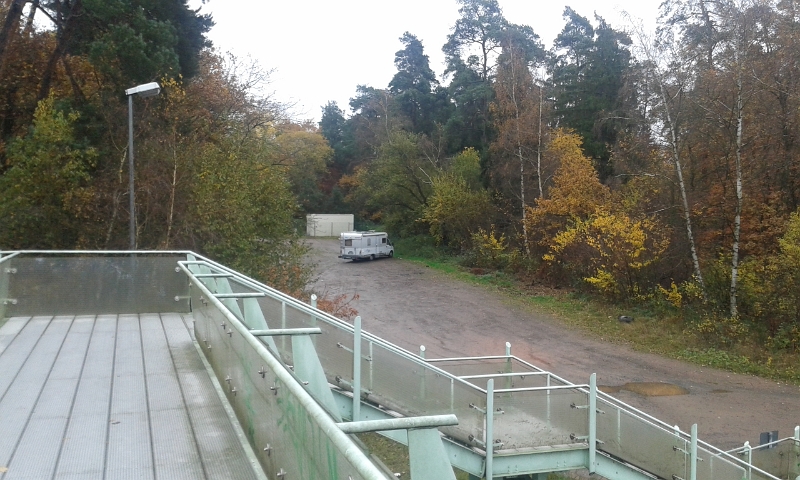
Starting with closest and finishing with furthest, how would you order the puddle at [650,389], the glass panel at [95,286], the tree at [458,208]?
1. the glass panel at [95,286]
2. the puddle at [650,389]
3. the tree at [458,208]

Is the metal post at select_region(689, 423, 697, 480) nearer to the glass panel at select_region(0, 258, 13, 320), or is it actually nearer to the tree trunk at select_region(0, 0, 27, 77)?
the glass panel at select_region(0, 258, 13, 320)

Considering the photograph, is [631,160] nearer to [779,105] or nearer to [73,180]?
[779,105]

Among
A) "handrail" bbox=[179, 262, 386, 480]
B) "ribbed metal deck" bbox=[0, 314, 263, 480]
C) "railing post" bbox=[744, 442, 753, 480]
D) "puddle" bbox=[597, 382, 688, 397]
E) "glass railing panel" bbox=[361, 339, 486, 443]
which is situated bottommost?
"puddle" bbox=[597, 382, 688, 397]

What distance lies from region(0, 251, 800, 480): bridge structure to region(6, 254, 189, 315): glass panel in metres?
0.02

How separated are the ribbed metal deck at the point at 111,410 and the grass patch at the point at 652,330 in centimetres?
1666

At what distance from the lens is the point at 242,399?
14.0 ft

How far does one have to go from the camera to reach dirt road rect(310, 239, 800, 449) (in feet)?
48.2

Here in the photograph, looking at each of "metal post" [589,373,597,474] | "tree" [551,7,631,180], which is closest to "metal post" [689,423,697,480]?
"metal post" [589,373,597,474]

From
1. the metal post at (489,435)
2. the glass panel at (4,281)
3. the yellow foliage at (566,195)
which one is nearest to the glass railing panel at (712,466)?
the metal post at (489,435)

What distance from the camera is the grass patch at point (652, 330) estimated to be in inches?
723

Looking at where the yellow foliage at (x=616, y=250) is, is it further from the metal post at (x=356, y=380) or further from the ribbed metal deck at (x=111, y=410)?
the ribbed metal deck at (x=111, y=410)

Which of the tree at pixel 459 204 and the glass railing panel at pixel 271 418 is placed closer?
the glass railing panel at pixel 271 418

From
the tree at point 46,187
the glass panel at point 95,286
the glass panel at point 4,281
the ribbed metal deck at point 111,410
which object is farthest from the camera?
the tree at point 46,187

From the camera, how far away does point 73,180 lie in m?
17.3
